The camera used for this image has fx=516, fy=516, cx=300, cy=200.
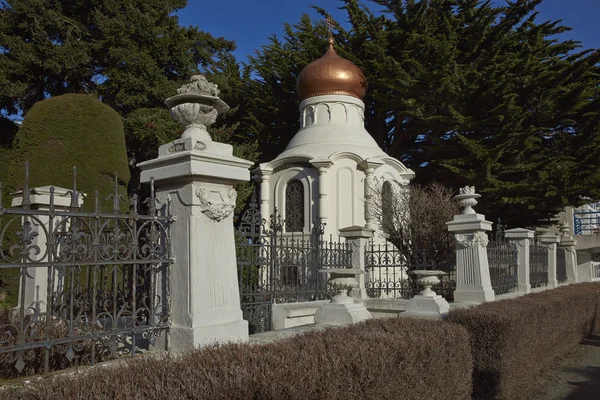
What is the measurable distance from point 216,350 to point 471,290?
23.2 ft

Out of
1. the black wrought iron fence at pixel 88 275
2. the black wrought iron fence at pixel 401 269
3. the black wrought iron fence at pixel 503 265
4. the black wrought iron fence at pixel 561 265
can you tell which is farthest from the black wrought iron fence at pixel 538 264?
the black wrought iron fence at pixel 88 275

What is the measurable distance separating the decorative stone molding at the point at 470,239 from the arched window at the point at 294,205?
25.5 ft

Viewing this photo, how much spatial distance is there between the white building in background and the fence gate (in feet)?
20.3

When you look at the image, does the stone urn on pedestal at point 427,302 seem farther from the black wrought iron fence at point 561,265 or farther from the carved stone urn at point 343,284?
the black wrought iron fence at point 561,265

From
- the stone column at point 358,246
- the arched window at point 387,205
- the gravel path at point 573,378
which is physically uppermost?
the arched window at point 387,205

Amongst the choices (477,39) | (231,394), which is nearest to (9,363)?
(231,394)

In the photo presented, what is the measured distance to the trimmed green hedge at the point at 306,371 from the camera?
9.09 feet

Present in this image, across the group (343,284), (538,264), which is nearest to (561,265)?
(538,264)

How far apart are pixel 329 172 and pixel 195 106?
1180cm

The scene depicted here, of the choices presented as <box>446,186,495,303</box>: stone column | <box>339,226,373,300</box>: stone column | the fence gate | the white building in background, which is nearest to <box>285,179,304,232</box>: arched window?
the white building in background

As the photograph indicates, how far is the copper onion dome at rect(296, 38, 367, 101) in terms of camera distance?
63.2 feet

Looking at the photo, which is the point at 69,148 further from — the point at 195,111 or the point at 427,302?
the point at 427,302

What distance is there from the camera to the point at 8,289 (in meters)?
11.3

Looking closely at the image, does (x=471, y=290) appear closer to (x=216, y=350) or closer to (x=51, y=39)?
(x=216, y=350)
